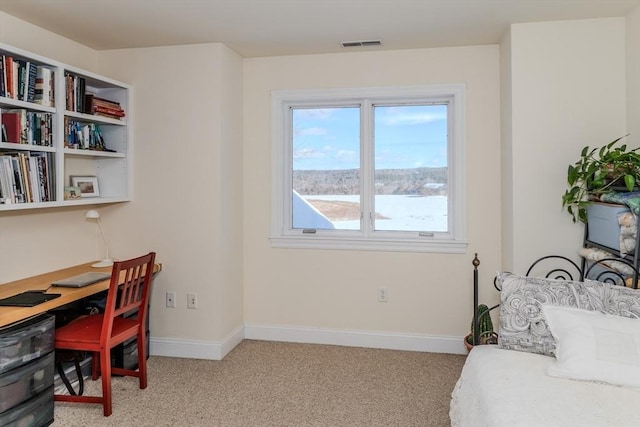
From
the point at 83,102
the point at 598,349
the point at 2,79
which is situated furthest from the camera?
the point at 83,102

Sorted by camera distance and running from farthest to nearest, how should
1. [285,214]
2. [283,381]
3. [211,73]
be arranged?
[285,214], [211,73], [283,381]

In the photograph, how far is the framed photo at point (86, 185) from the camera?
3359 millimetres

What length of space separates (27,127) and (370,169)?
248 centimetres

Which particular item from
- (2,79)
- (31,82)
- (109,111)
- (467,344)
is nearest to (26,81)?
(31,82)

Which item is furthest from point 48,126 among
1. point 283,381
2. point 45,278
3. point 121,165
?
point 283,381

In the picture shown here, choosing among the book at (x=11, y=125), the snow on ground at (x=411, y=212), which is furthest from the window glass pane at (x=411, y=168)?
the book at (x=11, y=125)

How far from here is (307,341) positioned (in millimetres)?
3812

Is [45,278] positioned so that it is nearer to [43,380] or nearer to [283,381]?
[43,380]

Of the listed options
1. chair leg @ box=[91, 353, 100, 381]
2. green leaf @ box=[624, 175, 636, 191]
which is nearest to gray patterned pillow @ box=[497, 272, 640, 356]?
green leaf @ box=[624, 175, 636, 191]

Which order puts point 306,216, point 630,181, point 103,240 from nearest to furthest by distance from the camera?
1. point 630,181
2. point 103,240
3. point 306,216

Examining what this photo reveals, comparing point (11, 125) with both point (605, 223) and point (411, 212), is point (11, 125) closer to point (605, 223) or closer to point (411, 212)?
point (411, 212)

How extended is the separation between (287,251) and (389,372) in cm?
132

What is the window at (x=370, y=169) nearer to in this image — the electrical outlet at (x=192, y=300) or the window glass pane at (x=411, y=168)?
the window glass pane at (x=411, y=168)

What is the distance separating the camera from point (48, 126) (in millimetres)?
2848
